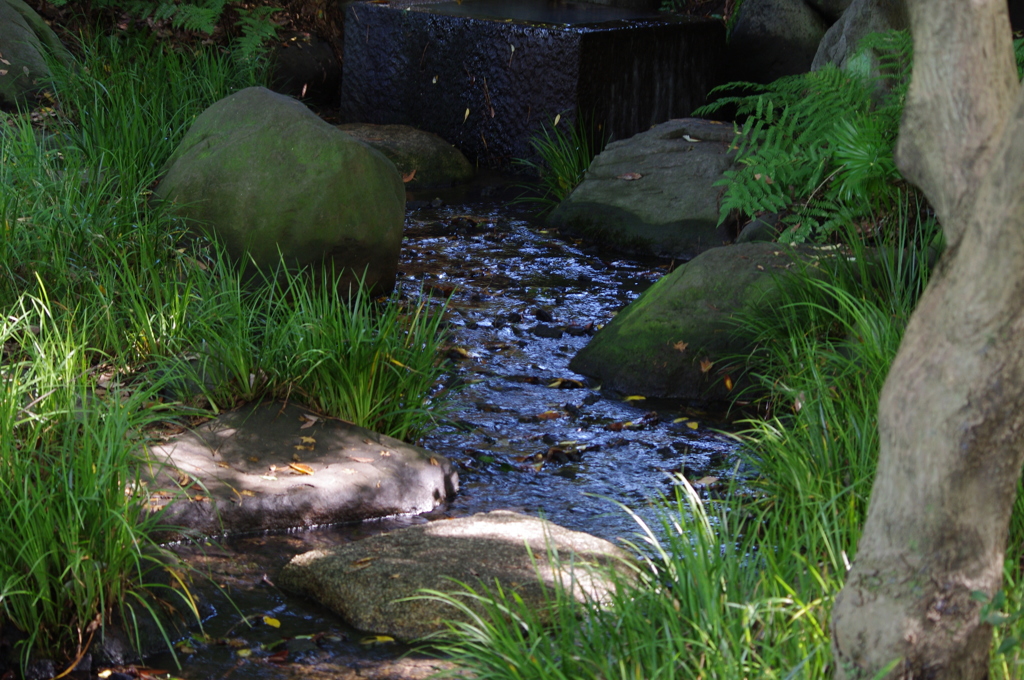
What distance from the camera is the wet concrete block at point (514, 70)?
30.6ft

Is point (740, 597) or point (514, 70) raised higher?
point (514, 70)

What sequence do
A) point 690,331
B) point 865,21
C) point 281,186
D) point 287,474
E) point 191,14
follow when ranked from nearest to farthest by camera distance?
point 287,474 → point 690,331 → point 281,186 → point 865,21 → point 191,14

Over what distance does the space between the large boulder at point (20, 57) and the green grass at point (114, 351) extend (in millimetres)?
678

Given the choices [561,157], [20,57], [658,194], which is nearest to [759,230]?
[658,194]

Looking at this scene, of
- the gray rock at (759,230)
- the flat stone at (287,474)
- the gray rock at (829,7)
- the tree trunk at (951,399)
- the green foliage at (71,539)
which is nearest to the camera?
the tree trunk at (951,399)

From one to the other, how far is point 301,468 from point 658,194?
4372 millimetres

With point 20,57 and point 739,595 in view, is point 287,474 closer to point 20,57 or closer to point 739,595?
point 739,595

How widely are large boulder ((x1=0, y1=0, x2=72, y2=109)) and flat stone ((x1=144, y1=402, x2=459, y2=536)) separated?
449cm

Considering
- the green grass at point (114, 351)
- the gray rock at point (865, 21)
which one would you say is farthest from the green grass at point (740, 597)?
the gray rock at point (865, 21)

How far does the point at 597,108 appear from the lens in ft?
30.8

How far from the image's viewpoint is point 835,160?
18.2ft

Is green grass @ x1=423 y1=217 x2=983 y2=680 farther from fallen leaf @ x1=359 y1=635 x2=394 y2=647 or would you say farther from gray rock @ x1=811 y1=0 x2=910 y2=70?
gray rock @ x1=811 y1=0 x2=910 y2=70

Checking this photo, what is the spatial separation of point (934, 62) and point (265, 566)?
2622 mm

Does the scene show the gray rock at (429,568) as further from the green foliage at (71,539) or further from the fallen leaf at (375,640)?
the green foliage at (71,539)
